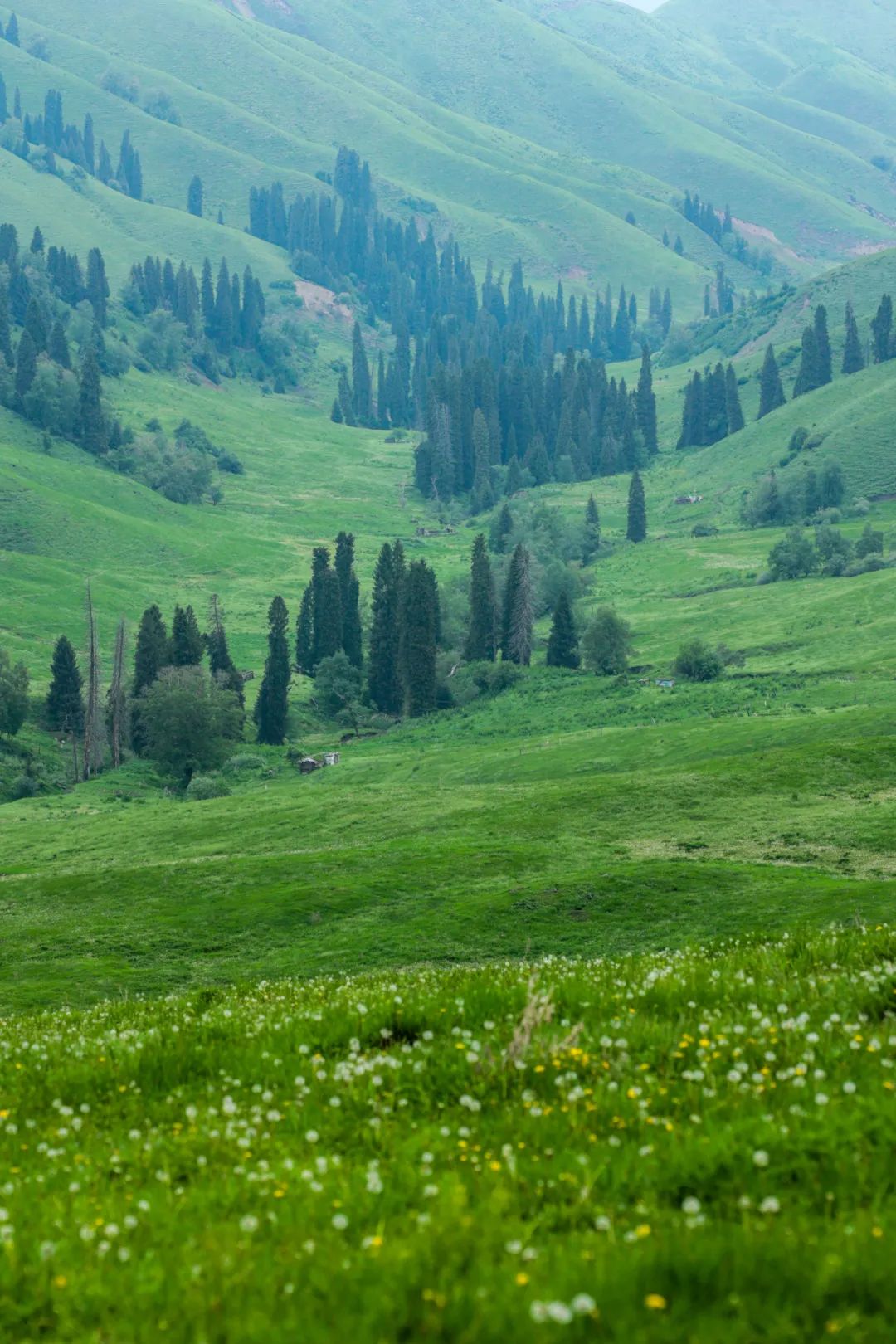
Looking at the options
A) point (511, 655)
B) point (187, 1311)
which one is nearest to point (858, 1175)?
point (187, 1311)

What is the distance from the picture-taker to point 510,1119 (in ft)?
28.7

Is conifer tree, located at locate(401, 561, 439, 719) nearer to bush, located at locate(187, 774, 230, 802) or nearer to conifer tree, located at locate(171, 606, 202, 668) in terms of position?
conifer tree, located at locate(171, 606, 202, 668)

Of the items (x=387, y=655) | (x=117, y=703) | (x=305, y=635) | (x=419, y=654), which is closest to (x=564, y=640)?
(x=419, y=654)

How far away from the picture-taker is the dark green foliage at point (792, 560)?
160 metres

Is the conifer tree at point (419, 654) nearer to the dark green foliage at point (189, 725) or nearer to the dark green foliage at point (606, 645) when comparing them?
the dark green foliage at point (606, 645)

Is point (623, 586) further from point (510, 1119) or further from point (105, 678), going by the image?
point (510, 1119)

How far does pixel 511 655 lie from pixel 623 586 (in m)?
41.4

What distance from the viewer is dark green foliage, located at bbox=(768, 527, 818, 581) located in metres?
160

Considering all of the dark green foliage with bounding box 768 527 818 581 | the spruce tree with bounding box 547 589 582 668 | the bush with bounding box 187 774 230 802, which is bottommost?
the bush with bounding box 187 774 230 802

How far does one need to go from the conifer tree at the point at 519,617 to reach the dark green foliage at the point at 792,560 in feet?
122

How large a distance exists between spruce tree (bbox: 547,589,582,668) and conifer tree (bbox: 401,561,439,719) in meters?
12.4

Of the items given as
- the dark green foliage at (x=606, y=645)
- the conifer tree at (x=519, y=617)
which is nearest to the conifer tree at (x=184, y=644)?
the conifer tree at (x=519, y=617)

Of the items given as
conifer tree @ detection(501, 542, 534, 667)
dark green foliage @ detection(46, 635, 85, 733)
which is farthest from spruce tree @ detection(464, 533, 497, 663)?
dark green foliage @ detection(46, 635, 85, 733)

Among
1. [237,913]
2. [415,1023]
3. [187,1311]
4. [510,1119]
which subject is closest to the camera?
[187,1311]
